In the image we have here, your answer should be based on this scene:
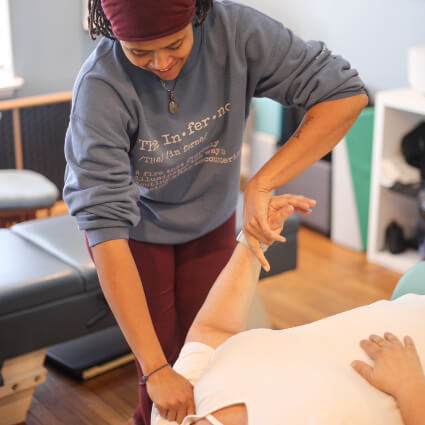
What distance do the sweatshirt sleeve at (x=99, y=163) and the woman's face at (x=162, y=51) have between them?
12cm

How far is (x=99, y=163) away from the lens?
1286mm

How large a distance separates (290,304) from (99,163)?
1.70 meters

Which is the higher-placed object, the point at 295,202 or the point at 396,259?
the point at 295,202

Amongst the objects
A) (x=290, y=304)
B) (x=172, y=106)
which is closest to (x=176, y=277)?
(x=172, y=106)

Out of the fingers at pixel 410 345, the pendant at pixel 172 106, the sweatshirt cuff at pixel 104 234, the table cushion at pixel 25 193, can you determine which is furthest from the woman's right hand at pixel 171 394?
the table cushion at pixel 25 193

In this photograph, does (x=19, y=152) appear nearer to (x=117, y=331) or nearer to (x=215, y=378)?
(x=117, y=331)

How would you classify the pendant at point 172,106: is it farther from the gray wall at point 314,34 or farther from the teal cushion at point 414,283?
the gray wall at point 314,34

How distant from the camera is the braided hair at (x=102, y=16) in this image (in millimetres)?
1295

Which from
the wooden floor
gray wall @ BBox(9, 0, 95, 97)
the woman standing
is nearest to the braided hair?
the woman standing

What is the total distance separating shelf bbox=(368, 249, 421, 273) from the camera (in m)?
3.14

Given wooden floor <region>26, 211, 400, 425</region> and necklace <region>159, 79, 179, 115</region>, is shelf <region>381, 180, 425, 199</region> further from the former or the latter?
necklace <region>159, 79, 179, 115</region>

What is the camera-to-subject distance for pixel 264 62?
1.40m

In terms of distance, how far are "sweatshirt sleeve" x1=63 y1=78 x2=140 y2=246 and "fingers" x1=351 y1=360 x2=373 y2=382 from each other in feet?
1.56

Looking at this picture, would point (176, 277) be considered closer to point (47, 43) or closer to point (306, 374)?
point (306, 374)
